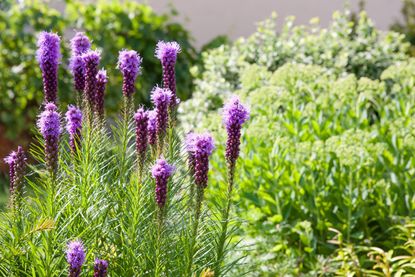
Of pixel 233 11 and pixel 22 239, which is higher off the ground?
pixel 233 11

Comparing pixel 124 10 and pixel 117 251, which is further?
pixel 124 10

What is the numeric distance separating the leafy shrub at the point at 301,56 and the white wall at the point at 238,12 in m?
5.12

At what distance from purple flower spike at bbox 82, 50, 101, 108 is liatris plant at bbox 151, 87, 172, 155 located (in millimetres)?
226

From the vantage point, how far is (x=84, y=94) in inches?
109

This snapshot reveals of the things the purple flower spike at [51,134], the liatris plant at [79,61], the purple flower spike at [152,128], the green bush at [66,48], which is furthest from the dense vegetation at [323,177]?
the green bush at [66,48]

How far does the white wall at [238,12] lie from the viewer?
40.3 feet

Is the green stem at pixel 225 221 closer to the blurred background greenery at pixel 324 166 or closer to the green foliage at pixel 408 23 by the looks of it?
the blurred background greenery at pixel 324 166

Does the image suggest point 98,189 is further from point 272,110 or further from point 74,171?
point 272,110

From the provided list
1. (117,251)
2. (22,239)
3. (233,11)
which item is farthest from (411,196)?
(233,11)

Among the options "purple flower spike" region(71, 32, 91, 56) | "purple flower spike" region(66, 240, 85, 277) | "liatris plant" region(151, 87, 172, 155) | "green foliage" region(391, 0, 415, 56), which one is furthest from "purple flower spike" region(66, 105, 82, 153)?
"green foliage" region(391, 0, 415, 56)

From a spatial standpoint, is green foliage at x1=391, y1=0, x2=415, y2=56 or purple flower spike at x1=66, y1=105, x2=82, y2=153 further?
green foliage at x1=391, y1=0, x2=415, y2=56

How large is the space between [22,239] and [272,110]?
3.18 m

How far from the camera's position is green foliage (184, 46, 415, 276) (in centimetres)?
472

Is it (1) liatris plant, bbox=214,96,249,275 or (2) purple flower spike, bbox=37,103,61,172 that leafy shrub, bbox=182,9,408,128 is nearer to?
(1) liatris plant, bbox=214,96,249,275
